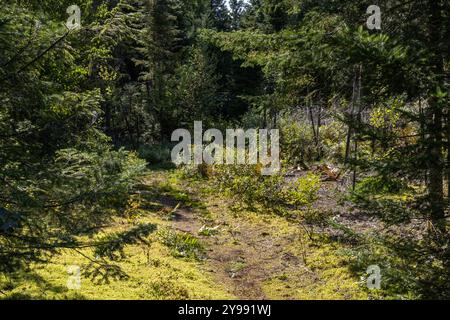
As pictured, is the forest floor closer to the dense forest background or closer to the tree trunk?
the dense forest background

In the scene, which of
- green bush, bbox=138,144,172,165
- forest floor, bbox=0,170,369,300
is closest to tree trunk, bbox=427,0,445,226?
forest floor, bbox=0,170,369,300

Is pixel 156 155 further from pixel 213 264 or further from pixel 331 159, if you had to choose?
pixel 331 159

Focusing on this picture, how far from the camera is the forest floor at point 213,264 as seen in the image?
7359mm

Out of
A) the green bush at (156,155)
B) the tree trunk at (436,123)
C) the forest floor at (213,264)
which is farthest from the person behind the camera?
the green bush at (156,155)

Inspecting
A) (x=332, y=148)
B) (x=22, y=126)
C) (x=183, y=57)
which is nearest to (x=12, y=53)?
(x=22, y=126)

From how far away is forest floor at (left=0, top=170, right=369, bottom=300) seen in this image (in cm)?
736

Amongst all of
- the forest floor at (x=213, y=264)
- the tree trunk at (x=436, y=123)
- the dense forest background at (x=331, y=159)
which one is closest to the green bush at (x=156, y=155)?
the forest floor at (x=213, y=264)

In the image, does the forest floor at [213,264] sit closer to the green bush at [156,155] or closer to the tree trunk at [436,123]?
the tree trunk at [436,123]

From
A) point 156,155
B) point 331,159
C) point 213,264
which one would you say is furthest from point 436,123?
point 156,155

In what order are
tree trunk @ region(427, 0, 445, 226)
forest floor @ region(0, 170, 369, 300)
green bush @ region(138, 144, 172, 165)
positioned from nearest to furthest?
1. tree trunk @ region(427, 0, 445, 226)
2. forest floor @ region(0, 170, 369, 300)
3. green bush @ region(138, 144, 172, 165)

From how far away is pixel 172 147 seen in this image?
26.3 m

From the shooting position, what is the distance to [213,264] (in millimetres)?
9586

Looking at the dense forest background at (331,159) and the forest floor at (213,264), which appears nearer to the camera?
the dense forest background at (331,159)

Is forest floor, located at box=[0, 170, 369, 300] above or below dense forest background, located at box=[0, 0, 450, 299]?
below
